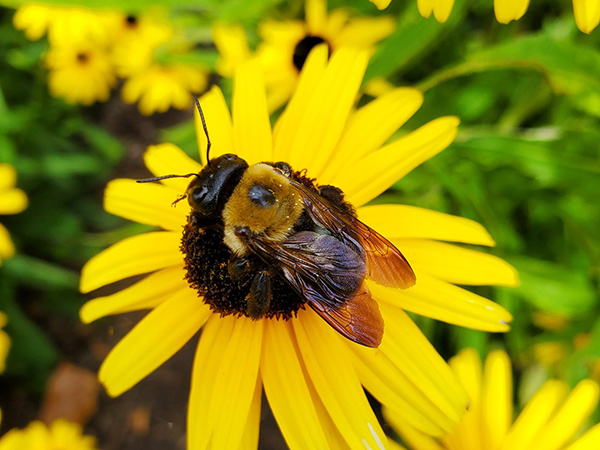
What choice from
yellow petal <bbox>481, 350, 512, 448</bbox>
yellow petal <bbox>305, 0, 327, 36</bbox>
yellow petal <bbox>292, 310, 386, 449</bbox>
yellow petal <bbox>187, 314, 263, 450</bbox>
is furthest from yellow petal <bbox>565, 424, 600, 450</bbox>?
yellow petal <bbox>305, 0, 327, 36</bbox>

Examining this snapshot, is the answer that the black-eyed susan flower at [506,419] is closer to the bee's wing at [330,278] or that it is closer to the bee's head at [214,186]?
the bee's wing at [330,278]

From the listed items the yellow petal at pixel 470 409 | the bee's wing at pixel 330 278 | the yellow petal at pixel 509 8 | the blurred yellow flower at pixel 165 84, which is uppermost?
the yellow petal at pixel 509 8

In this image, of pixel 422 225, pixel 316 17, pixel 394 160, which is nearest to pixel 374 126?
pixel 394 160

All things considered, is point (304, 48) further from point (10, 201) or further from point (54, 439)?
point (54, 439)

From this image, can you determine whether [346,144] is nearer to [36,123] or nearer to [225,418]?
[225,418]

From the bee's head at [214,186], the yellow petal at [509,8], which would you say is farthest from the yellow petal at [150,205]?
the yellow petal at [509,8]

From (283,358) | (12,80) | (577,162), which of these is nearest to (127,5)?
(12,80)

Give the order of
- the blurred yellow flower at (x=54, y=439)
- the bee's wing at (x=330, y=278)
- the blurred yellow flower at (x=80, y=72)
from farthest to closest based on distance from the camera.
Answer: the blurred yellow flower at (x=80, y=72) < the blurred yellow flower at (x=54, y=439) < the bee's wing at (x=330, y=278)
